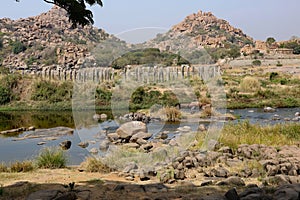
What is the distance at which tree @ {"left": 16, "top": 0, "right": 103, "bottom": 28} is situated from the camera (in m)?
5.09

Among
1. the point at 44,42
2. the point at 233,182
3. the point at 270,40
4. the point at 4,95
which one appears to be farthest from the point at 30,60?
the point at 270,40

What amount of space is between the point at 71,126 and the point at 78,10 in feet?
43.6

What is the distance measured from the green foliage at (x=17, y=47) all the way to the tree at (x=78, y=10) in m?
56.6

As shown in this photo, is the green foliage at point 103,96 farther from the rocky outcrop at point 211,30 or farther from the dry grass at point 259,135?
the rocky outcrop at point 211,30

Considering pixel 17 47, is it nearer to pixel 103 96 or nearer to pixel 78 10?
pixel 103 96

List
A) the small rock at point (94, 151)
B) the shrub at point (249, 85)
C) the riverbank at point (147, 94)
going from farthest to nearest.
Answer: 1. the shrub at point (249, 85)
2. the riverbank at point (147, 94)
3. the small rock at point (94, 151)

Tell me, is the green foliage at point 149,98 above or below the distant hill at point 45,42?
below

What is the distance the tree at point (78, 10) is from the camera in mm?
5090

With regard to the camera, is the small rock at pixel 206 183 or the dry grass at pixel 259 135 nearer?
the small rock at pixel 206 183

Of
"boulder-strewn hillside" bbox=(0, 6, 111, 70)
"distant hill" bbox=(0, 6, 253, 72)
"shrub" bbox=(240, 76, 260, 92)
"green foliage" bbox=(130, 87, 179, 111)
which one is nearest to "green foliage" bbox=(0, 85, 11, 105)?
"distant hill" bbox=(0, 6, 253, 72)

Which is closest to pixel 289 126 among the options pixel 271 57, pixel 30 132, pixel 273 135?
pixel 273 135

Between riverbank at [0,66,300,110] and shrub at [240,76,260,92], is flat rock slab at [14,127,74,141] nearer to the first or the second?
riverbank at [0,66,300,110]

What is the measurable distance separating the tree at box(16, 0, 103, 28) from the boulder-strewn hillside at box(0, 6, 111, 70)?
111 feet

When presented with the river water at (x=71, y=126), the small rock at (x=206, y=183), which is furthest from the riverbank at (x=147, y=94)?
the small rock at (x=206, y=183)
